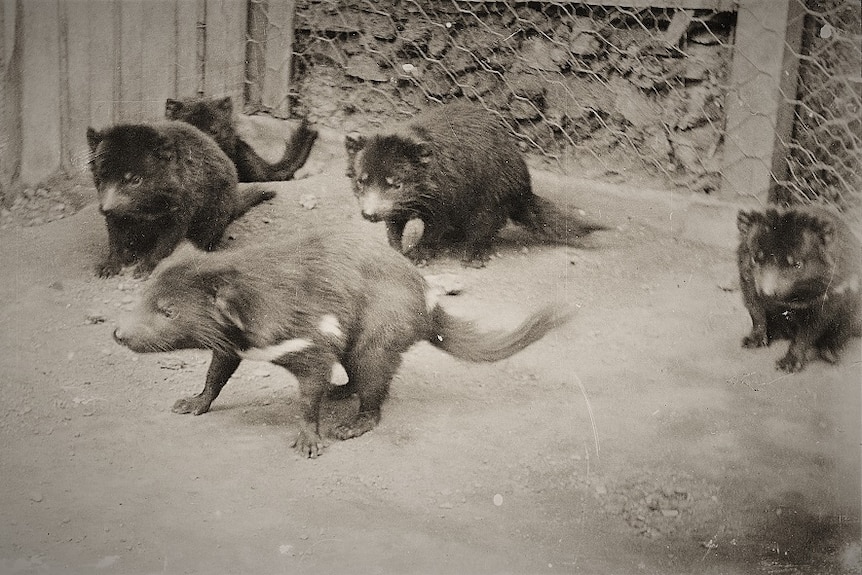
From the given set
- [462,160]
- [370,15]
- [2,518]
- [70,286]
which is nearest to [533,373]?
[462,160]

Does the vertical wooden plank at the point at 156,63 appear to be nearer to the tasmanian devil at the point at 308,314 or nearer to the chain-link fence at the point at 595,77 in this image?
the chain-link fence at the point at 595,77

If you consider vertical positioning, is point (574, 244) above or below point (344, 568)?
above

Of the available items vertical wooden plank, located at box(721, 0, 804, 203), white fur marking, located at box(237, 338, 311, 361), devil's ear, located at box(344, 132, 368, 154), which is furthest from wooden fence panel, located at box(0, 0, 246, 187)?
vertical wooden plank, located at box(721, 0, 804, 203)

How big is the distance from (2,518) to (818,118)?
112 inches

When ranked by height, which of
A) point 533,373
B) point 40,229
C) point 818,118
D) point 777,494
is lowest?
point 777,494

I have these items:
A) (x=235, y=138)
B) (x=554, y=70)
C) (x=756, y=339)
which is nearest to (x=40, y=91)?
(x=235, y=138)

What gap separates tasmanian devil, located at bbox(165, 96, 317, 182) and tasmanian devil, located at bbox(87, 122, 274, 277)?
0.03 metres

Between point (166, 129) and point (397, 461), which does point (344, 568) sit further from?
point (166, 129)

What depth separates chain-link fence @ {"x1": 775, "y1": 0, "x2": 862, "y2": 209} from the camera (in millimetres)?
3016

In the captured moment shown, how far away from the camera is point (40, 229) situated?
10.4 ft

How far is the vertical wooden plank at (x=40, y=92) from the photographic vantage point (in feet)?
10.1

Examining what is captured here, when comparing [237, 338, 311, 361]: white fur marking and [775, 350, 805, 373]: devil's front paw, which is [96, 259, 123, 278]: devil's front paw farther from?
[775, 350, 805, 373]: devil's front paw

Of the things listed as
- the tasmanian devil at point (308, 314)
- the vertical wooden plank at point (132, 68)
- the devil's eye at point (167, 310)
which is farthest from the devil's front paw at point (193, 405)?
the vertical wooden plank at point (132, 68)

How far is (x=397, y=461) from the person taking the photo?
10.3 ft
